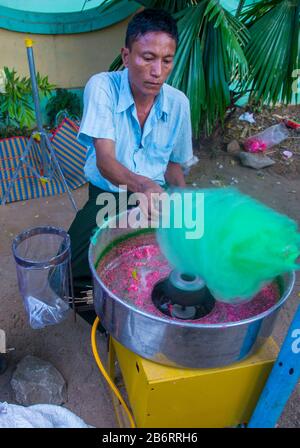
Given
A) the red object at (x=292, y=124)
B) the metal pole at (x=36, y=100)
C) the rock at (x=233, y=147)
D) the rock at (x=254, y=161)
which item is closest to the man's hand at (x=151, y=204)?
the metal pole at (x=36, y=100)

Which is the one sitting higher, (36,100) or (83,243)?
(36,100)

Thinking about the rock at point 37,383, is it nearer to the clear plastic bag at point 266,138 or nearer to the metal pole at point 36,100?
the metal pole at point 36,100

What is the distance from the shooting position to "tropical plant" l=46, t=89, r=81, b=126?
154 inches

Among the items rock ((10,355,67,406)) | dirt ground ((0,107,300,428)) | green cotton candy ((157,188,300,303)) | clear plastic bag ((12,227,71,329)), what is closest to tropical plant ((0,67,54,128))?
dirt ground ((0,107,300,428))

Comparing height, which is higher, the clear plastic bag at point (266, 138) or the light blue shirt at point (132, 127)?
the light blue shirt at point (132, 127)

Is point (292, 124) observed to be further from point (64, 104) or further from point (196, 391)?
point (196, 391)

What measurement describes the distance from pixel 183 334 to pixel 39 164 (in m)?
2.81

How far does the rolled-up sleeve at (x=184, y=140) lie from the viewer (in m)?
1.95

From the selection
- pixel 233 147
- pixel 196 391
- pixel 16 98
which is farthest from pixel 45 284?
pixel 233 147

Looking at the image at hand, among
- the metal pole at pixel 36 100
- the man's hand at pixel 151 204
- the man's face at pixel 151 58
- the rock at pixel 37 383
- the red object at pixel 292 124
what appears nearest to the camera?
the man's hand at pixel 151 204

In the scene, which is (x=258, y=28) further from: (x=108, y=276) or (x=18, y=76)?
(x=108, y=276)

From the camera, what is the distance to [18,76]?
12.2 ft

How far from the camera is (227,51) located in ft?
9.32
